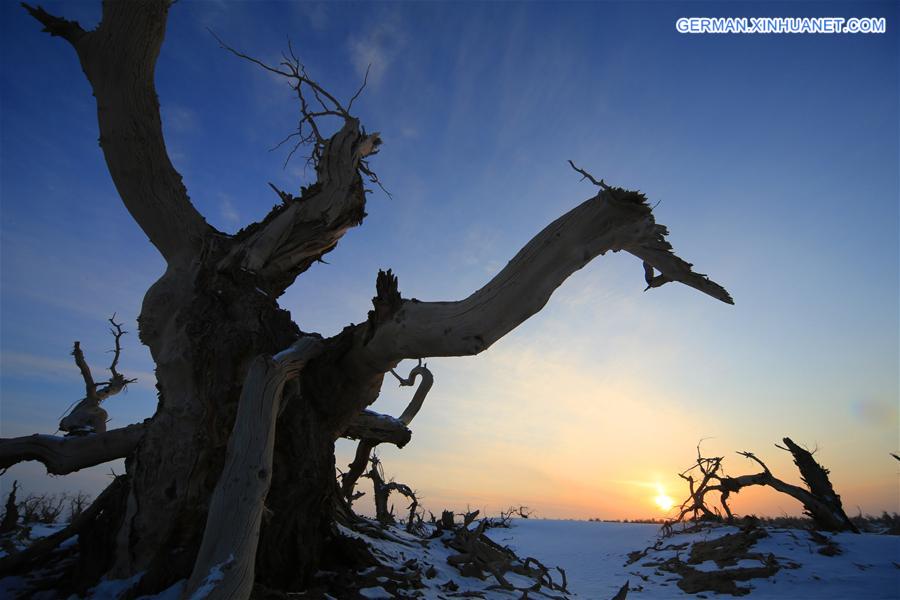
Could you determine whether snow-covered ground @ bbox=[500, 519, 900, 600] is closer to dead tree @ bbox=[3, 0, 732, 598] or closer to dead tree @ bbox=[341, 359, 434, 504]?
dead tree @ bbox=[341, 359, 434, 504]

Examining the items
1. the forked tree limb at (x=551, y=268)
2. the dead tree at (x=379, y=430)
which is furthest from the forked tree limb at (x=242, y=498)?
the dead tree at (x=379, y=430)

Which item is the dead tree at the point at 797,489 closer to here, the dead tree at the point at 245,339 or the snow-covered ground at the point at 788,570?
the snow-covered ground at the point at 788,570

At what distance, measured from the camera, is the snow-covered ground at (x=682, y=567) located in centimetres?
512

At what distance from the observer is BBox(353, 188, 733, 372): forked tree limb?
3148mm

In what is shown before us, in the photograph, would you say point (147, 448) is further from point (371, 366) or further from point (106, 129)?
point (106, 129)

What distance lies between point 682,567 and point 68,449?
974 cm

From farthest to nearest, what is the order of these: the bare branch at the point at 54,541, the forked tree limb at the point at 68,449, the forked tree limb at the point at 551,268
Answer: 1. the forked tree limb at the point at 68,449
2. the bare branch at the point at 54,541
3. the forked tree limb at the point at 551,268

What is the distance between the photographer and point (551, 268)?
3.22 meters

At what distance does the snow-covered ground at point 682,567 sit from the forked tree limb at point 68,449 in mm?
1046

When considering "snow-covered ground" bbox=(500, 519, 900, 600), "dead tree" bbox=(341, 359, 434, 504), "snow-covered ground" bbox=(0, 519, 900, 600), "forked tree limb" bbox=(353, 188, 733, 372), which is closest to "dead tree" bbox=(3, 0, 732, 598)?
"forked tree limb" bbox=(353, 188, 733, 372)

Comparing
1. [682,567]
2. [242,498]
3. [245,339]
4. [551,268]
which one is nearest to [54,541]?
[245,339]

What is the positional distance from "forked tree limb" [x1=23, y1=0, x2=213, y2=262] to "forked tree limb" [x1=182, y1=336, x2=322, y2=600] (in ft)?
7.94

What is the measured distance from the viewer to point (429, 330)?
357 cm

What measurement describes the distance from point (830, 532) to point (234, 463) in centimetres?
1128
